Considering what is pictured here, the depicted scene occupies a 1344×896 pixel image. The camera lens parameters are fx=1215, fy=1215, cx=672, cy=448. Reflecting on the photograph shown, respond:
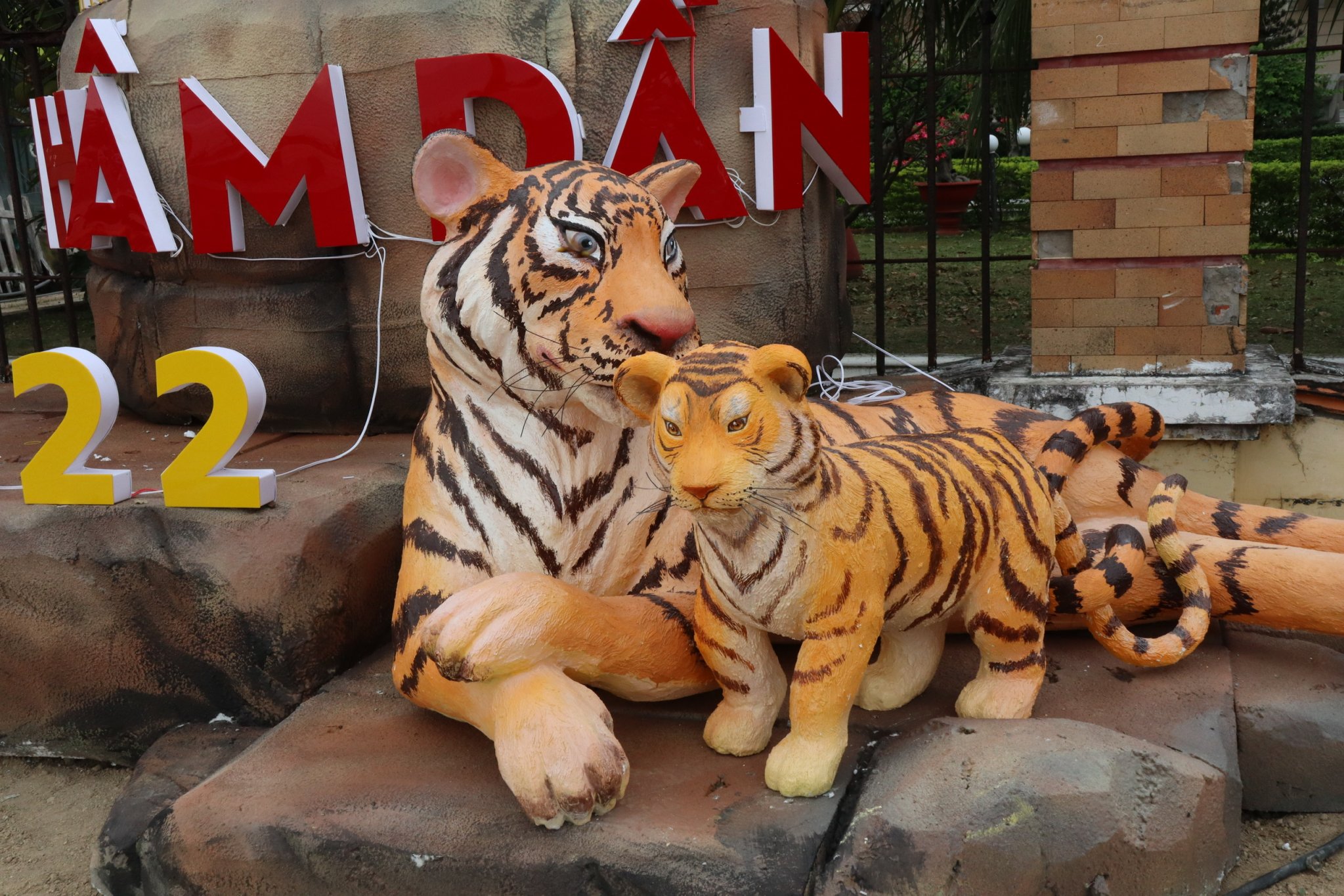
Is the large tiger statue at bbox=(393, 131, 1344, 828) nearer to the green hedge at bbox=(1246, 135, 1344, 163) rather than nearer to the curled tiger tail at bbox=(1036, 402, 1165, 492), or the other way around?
the curled tiger tail at bbox=(1036, 402, 1165, 492)

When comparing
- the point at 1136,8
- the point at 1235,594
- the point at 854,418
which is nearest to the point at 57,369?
the point at 854,418

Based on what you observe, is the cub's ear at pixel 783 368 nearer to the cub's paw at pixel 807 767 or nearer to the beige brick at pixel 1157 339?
the cub's paw at pixel 807 767

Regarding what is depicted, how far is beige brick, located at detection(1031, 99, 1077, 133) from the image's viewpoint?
146 inches

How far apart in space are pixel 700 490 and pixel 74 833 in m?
1.91

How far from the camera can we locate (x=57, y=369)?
2947 millimetres

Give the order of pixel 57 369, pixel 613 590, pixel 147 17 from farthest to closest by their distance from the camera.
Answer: pixel 147 17, pixel 57 369, pixel 613 590

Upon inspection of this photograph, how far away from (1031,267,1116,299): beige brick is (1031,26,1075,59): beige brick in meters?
0.65

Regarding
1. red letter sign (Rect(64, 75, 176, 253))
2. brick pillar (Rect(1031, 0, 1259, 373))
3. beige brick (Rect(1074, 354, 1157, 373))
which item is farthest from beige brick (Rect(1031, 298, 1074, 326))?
red letter sign (Rect(64, 75, 176, 253))

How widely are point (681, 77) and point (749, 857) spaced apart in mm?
2230

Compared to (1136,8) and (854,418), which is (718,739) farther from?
(1136,8)

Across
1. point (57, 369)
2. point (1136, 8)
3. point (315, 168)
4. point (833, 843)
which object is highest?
point (1136, 8)

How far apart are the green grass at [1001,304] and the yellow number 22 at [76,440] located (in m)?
3.61

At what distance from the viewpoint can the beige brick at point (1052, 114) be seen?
3.71m

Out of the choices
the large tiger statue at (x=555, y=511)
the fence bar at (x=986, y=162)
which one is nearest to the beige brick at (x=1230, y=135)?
the fence bar at (x=986, y=162)
